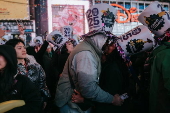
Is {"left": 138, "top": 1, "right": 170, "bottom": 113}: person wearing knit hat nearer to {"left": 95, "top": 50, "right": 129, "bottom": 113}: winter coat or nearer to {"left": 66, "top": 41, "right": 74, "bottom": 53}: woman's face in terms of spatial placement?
{"left": 95, "top": 50, "right": 129, "bottom": 113}: winter coat

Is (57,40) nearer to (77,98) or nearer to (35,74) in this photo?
(35,74)

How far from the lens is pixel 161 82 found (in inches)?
85.4

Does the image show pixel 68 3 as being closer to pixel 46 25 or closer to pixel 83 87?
pixel 46 25

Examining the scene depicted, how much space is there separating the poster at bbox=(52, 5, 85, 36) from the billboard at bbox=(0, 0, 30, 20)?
1.64 meters

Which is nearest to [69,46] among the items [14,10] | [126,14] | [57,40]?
[57,40]

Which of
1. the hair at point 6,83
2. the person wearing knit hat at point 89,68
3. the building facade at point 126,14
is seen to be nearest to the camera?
the hair at point 6,83

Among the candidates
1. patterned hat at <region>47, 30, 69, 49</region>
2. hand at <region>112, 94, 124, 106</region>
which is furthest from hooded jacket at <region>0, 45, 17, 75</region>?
patterned hat at <region>47, 30, 69, 49</region>

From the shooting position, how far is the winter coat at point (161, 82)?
2.02 m

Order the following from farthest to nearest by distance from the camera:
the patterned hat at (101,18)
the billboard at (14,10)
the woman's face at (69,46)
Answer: the billboard at (14,10), the woman's face at (69,46), the patterned hat at (101,18)

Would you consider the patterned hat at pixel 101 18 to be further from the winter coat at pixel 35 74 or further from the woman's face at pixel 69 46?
the woman's face at pixel 69 46

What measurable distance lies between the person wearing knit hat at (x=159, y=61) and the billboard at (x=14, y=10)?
8937 millimetres

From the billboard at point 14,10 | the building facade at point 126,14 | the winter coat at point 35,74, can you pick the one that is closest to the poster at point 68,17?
the billboard at point 14,10

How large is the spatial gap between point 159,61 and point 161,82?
0.80ft

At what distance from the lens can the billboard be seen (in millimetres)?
10238
